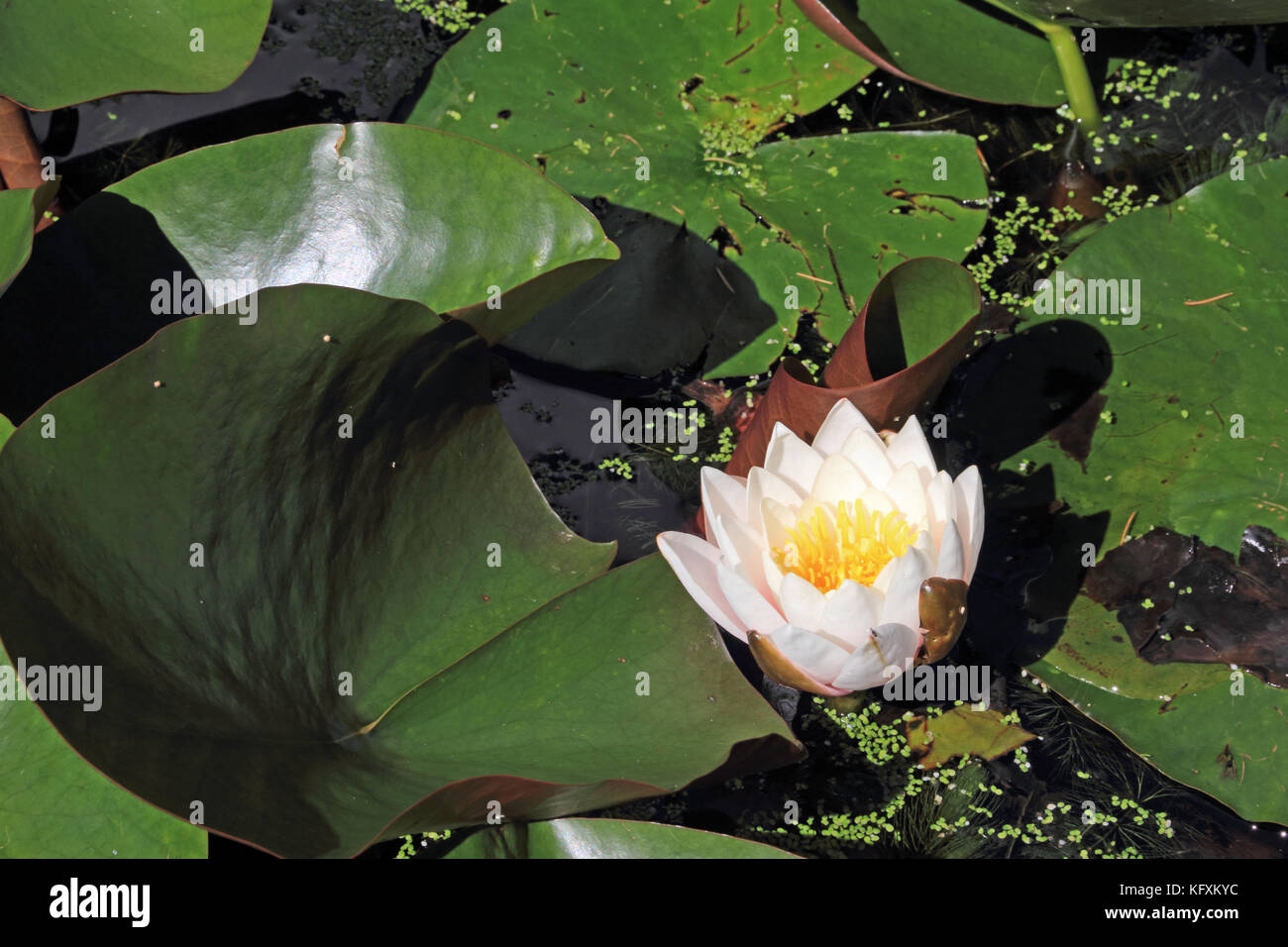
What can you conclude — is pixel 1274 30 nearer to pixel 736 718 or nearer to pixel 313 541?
pixel 736 718

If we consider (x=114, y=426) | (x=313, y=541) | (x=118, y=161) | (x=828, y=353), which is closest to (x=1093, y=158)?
(x=828, y=353)

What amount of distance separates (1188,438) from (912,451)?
2.45 feet

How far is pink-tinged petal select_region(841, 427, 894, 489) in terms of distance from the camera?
183 centimetres

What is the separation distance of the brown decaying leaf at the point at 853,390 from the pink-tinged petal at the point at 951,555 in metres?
0.28

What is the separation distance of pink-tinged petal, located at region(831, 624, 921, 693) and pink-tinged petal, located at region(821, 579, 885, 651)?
0.03 m

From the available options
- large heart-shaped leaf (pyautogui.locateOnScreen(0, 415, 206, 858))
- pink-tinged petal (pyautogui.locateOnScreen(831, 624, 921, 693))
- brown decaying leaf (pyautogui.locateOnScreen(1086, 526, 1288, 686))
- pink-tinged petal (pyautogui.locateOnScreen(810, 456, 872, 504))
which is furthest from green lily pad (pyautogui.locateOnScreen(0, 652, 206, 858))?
brown decaying leaf (pyautogui.locateOnScreen(1086, 526, 1288, 686))

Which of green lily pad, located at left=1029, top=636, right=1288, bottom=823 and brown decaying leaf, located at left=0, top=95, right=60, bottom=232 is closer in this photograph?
green lily pad, located at left=1029, top=636, right=1288, bottom=823

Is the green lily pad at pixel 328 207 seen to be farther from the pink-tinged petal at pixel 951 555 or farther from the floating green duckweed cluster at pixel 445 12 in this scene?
the floating green duckweed cluster at pixel 445 12

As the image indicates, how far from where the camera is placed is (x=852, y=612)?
64.6 inches

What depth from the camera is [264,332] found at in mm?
1563

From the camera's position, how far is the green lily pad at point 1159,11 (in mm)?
2049
